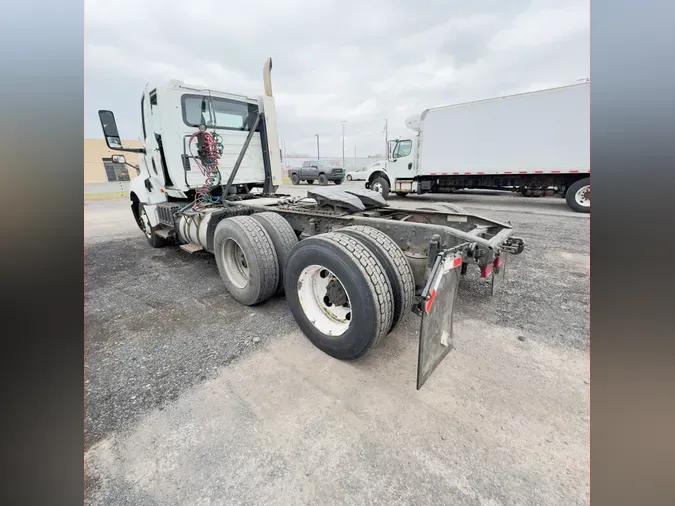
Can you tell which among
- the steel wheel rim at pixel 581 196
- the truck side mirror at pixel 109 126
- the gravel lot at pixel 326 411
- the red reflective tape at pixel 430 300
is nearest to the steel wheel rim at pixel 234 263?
the gravel lot at pixel 326 411

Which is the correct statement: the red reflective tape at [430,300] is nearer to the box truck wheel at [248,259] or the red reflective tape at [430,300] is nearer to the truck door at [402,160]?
the box truck wheel at [248,259]

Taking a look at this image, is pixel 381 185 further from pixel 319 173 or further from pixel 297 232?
pixel 297 232

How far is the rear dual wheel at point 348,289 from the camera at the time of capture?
7.91ft

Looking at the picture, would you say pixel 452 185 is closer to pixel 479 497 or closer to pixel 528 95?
pixel 528 95

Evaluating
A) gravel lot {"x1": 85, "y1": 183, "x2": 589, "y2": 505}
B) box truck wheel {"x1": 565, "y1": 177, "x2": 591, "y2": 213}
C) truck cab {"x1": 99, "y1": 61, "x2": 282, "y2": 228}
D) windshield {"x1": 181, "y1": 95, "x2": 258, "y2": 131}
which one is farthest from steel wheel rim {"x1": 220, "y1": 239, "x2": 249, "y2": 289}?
box truck wheel {"x1": 565, "y1": 177, "x2": 591, "y2": 213}

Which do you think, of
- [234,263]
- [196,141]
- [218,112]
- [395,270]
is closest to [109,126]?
[196,141]

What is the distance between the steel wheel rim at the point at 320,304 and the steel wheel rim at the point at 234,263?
1307 millimetres

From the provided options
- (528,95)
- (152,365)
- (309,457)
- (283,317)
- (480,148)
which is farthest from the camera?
(480,148)

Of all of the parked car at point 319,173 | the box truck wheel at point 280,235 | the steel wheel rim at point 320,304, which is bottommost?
the steel wheel rim at point 320,304

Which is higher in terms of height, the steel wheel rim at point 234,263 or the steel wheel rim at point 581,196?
the steel wheel rim at point 581,196

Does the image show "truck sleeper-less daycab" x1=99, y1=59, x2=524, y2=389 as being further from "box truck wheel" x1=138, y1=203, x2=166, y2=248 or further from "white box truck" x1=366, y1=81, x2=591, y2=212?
"white box truck" x1=366, y1=81, x2=591, y2=212
